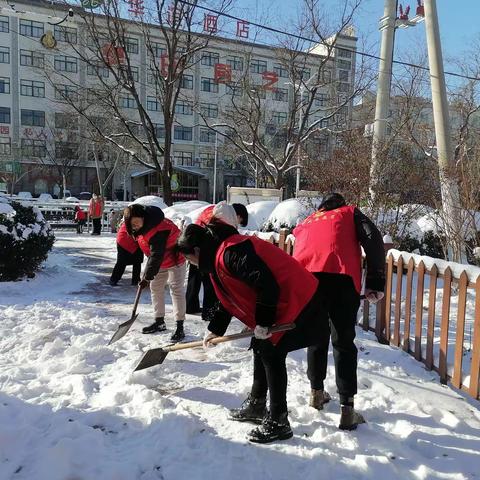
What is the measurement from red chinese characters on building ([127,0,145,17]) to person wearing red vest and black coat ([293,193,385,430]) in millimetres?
12450

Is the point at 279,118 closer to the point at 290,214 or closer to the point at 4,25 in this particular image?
the point at 4,25

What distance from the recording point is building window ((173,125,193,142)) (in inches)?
2186

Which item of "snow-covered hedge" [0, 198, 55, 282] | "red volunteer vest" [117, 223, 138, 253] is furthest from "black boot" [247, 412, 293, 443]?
"snow-covered hedge" [0, 198, 55, 282]

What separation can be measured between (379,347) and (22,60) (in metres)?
53.3

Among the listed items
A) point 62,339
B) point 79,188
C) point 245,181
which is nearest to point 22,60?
point 79,188

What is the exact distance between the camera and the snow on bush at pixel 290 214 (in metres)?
9.34

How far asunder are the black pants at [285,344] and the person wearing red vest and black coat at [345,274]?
0.67ft

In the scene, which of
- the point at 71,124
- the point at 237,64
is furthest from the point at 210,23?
the point at 71,124

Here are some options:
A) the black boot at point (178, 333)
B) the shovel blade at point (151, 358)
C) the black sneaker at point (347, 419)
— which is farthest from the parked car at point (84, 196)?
the black sneaker at point (347, 419)

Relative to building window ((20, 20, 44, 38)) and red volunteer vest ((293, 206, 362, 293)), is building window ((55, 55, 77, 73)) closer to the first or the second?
building window ((20, 20, 44, 38))

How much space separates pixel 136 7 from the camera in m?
13.8

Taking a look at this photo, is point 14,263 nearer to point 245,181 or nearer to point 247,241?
point 247,241

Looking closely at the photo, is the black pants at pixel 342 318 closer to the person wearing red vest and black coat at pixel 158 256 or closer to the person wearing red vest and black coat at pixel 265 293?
the person wearing red vest and black coat at pixel 265 293

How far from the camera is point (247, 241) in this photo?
9.36 feet
